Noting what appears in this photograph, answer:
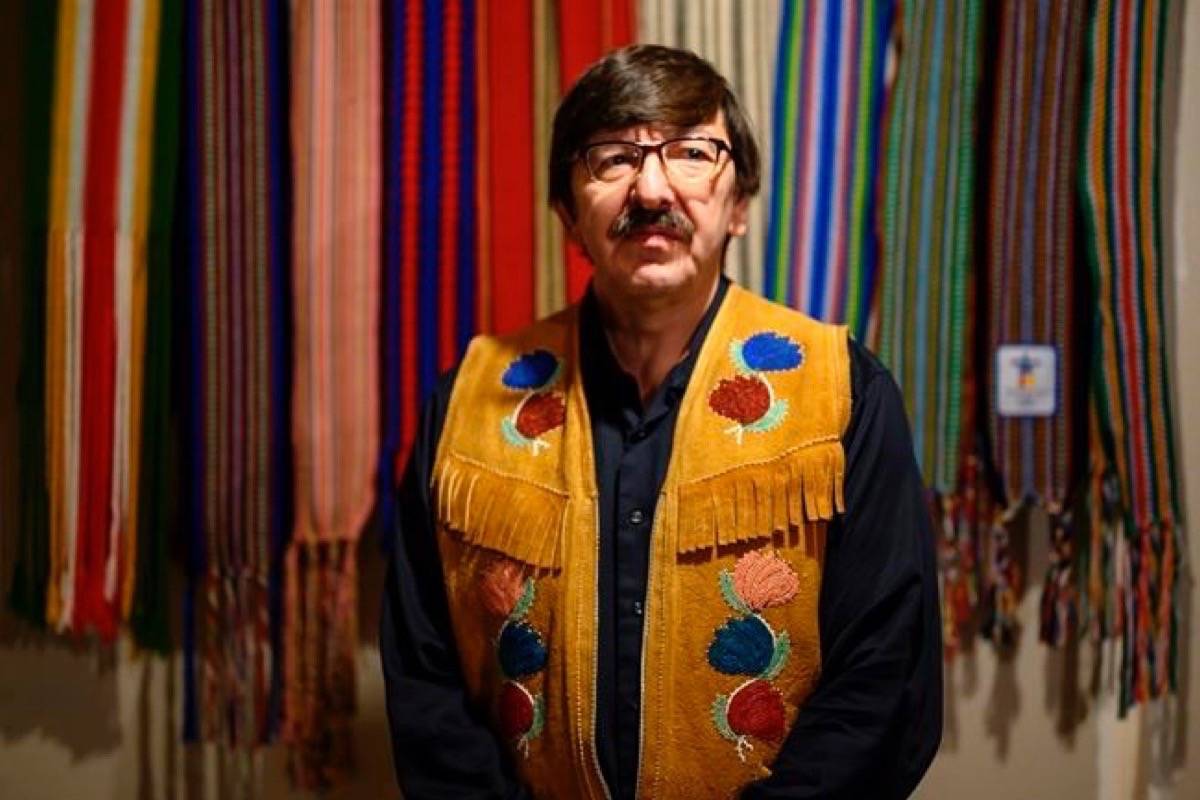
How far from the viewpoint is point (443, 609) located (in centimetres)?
116

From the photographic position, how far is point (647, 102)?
104 centimetres

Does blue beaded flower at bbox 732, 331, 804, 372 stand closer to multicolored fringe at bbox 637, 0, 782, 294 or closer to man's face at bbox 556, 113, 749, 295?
man's face at bbox 556, 113, 749, 295

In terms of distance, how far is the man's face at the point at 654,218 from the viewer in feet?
3.38

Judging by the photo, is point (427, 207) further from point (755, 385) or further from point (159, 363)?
point (755, 385)

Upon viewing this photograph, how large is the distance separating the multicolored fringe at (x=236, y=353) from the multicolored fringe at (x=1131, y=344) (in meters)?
1.15

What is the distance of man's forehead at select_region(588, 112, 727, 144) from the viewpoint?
105cm

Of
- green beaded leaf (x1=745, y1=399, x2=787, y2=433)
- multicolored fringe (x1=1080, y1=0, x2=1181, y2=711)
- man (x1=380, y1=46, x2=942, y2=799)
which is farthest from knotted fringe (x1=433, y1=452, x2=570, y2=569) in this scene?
multicolored fringe (x1=1080, y1=0, x2=1181, y2=711)

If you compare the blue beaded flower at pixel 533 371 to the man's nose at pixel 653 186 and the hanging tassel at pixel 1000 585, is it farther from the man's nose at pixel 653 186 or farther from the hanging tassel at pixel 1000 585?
the hanging tassel at pixel 1000 585

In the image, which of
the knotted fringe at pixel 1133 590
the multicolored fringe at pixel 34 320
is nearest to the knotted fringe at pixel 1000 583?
the knotted fringe at pixel 1133 590

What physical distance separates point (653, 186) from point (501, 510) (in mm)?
386

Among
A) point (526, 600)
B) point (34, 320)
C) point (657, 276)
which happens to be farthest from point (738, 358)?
point (34, 320)

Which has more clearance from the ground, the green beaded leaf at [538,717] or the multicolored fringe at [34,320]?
the multicolored fringe at [34,320]

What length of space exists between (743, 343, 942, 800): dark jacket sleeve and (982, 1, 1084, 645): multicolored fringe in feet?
1.46

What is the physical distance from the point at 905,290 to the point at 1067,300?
23 centimetres
